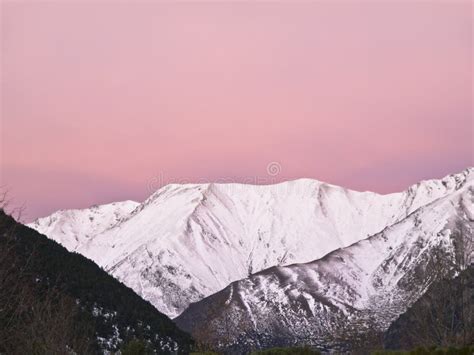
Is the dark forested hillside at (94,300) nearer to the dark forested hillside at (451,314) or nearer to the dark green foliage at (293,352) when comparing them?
the dark green foliage at (293,352)

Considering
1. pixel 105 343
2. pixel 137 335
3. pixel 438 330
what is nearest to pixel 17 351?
pixel 438 330

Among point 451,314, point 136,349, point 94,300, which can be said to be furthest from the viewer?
point 94,300

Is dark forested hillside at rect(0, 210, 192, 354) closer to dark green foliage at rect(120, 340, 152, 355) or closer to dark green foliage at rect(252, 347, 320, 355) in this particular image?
dark green foliage at rect(120, 340, 152, 355)

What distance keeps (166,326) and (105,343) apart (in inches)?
752

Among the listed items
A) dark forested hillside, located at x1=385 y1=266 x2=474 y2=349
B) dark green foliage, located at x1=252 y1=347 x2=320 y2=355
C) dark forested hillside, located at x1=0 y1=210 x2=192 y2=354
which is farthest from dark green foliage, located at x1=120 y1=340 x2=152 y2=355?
dark forested hillside, located at x1=0 y1=210 x2=192 y2=354

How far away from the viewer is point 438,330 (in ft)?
170

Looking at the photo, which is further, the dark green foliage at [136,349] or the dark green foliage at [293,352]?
the dark green foliage at [136,349]

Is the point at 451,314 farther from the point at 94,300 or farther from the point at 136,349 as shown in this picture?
the point at 94,300

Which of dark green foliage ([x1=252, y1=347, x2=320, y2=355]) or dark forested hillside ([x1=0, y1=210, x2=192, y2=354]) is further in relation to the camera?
dark forested hillside ([x1=0, y1=210, x2=192, y2=354])

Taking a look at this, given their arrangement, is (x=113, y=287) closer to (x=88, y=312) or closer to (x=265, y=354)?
(x=88, y=312)

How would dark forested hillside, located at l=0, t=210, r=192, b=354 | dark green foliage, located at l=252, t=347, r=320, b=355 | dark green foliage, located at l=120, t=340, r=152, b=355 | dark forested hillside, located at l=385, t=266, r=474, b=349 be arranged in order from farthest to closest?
dark forested hillside, located at l=0, t=210, r=192, b=354 < dark green foliage, located at l=120, t=340, r=152, b=355 < dark green foliage, located at l=252, t=347, r=320, b=355 < dark forested hillside, located at l=385, t=266, r=474, b=349

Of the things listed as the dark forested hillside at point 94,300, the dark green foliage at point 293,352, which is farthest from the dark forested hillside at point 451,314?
the dark forested hillside at point 94,300

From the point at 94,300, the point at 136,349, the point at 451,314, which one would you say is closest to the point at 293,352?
the point at 136,349

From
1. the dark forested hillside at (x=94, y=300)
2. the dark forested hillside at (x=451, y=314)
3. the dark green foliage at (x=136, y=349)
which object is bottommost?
the dark forested hillside at (x=94, y=300)
